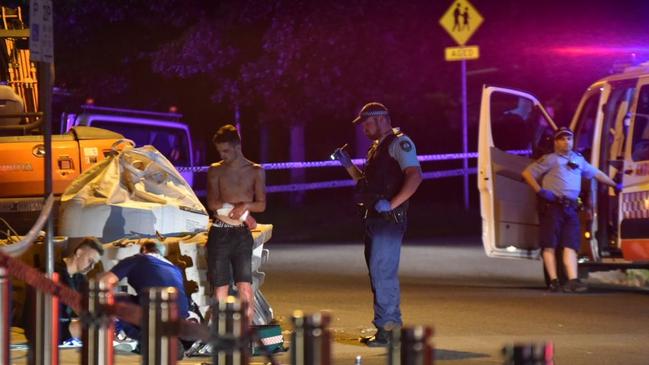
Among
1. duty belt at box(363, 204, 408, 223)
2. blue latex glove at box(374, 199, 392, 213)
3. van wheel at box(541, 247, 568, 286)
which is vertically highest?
blue latex glove at box(374, 199, 392, 213)

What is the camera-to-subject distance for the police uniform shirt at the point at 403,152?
1111cm

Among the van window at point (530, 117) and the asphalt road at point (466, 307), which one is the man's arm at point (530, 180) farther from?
the asphalt road at point (466, 307)

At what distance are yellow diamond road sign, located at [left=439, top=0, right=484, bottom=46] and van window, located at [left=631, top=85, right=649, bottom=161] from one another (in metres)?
10.6

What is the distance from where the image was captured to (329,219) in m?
26.7

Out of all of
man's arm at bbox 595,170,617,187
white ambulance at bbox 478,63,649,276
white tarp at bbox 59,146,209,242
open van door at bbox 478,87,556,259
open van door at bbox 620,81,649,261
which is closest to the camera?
Result: white tarp at bbox 59,146,209,242

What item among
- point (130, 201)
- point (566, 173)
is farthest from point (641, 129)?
point (130, 201)

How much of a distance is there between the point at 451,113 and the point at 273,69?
6.44m

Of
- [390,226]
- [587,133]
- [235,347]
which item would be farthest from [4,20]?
[235,347]

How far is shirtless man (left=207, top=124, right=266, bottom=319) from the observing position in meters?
10.8

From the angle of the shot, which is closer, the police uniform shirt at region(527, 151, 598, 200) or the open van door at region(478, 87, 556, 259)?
the police uniform shirt at region(527, 151, 598, 200)

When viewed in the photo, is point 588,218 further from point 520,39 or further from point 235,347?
point 520,39

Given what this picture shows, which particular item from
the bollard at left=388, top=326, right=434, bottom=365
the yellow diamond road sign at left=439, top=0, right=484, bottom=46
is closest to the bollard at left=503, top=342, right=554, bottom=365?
the bollard at left=388, top=326, right=434, bottom=365

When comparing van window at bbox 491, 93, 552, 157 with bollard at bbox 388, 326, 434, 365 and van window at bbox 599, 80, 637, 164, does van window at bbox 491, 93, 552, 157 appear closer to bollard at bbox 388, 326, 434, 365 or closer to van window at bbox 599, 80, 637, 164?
van window at bbox 599, 80, 637, 164

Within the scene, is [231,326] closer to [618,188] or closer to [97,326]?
[97,326]
